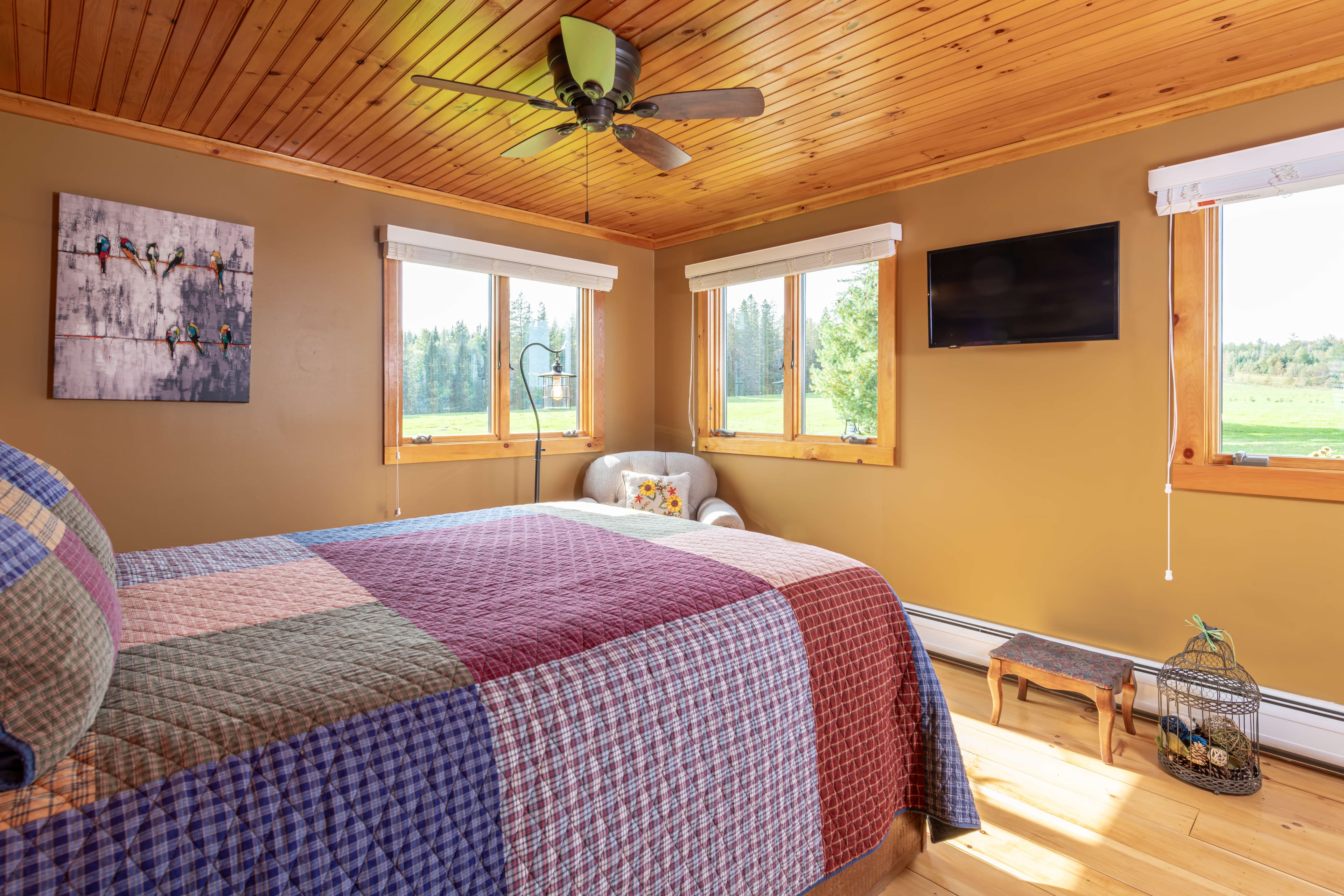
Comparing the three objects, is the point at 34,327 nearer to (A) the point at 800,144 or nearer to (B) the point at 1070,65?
(A) the point at 800,144

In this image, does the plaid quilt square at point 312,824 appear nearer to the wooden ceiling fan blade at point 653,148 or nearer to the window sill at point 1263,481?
the wooden ceiling fan blade at point 653,148

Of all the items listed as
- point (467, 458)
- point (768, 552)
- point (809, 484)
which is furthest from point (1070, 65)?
point (467, 458)

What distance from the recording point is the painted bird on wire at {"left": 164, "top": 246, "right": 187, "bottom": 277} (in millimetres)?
2928

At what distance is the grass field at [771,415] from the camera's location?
159 inches

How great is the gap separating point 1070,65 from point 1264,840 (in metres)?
2.62

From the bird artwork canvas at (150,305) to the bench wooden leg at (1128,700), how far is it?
4.04 meters

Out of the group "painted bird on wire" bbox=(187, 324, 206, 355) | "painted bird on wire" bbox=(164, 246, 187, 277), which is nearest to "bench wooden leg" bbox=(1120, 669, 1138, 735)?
"painted bird on wire" bbox=(187, 324, 206, 355)

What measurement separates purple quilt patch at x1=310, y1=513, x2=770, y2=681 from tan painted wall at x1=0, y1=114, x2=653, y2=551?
1.55 meters

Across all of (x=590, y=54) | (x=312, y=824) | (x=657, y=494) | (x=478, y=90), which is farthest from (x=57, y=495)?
(x=657, y=494)

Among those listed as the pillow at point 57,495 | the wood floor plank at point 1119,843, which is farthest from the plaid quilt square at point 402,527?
the wood floor plank at point 1119,843

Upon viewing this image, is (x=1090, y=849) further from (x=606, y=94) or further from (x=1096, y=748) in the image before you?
(x=606, y=94)

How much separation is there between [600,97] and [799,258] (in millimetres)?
2042

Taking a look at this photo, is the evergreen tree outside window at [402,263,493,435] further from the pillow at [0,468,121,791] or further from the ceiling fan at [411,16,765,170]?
the pillow at [0,468,121,791]

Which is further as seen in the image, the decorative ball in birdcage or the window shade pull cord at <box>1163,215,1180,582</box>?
the window shade pull cord at <box>1163,215,1180,582</box>
